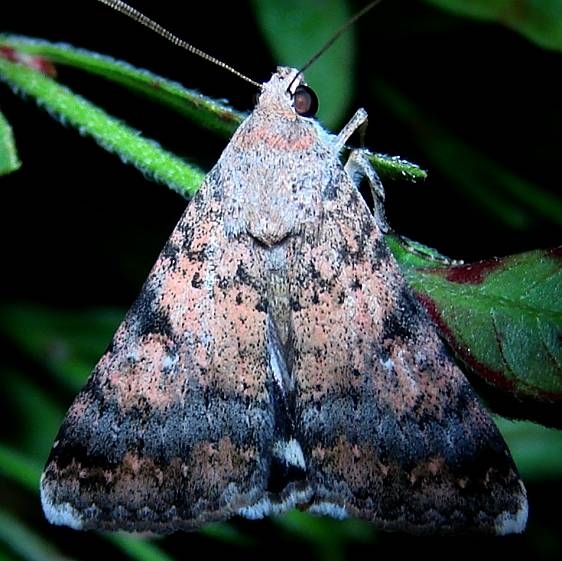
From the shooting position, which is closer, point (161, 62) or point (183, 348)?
point (183, 348)

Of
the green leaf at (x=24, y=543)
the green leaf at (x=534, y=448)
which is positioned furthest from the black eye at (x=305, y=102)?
the green leaf at (x=24, y=543)

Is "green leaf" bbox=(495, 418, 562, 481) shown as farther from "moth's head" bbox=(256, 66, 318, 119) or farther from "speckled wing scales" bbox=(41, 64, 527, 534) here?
"moth's head" bbox=(256, 66, 318, 119)

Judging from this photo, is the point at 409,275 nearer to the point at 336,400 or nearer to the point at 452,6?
the point at 336,400

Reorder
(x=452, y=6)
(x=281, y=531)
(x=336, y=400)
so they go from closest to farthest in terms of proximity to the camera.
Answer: (x=336, y=400) → (x=452, y=6) → (x=281, y=531)

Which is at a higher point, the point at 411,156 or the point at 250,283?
the point at 411,156

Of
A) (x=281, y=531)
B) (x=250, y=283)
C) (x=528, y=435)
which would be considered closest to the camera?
(x=250, y=283)

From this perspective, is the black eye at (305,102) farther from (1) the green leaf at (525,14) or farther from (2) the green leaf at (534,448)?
(2) the green leaf at (534,448)

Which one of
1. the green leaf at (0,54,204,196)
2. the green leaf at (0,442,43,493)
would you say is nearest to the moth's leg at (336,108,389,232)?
the green leaf at (0,54,204,196)

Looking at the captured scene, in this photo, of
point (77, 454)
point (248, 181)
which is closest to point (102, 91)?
point (248, 181)
